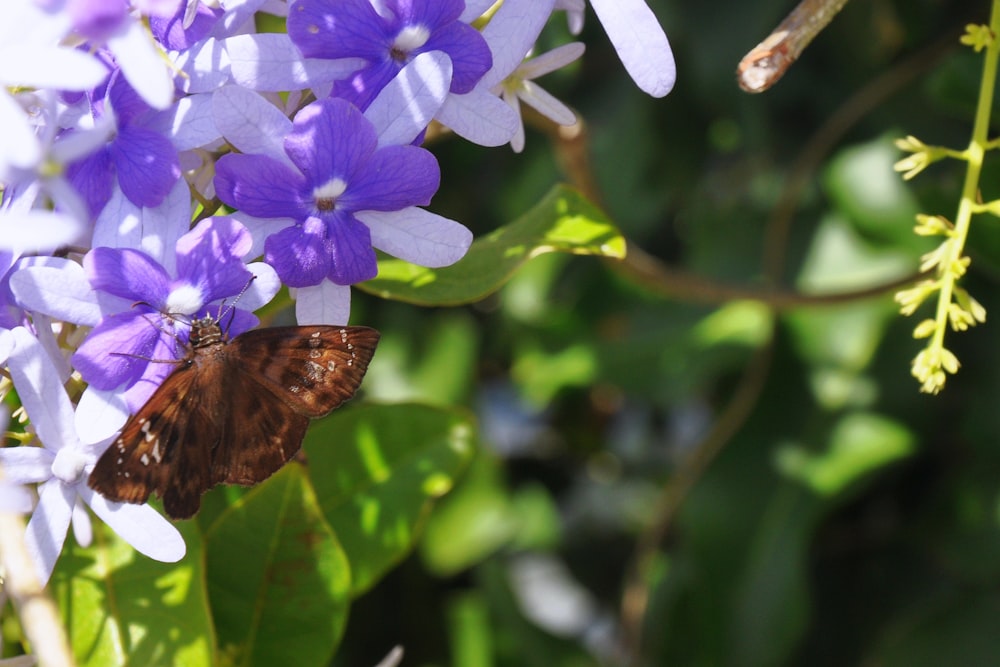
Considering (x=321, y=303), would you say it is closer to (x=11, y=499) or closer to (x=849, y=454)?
(x=11, y=499)

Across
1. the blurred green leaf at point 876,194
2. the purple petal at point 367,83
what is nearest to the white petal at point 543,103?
the purple petal at point 367,83

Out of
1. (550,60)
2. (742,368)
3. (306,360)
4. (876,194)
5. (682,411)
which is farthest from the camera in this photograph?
(682,411)

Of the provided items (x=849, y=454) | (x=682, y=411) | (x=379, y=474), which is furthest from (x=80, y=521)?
(x=682, y=411)

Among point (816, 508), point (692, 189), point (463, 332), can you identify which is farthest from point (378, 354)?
point (816, 508)

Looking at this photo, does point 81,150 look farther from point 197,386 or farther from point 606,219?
point 606,219

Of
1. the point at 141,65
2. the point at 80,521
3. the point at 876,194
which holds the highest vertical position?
the point at 141,65

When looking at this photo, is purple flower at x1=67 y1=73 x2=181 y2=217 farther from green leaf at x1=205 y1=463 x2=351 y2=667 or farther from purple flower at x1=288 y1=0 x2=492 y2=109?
green leaf at x1=205 y1=463 x2=351 y2=667

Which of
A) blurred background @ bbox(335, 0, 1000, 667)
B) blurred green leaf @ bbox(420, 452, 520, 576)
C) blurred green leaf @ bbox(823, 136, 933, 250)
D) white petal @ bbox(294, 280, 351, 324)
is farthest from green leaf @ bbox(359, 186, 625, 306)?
blurred green leaf @ bbox(420, 452, 520, 576)

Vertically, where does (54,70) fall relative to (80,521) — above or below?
above

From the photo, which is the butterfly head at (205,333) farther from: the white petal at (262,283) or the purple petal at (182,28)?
the purple petal at (182,28)
